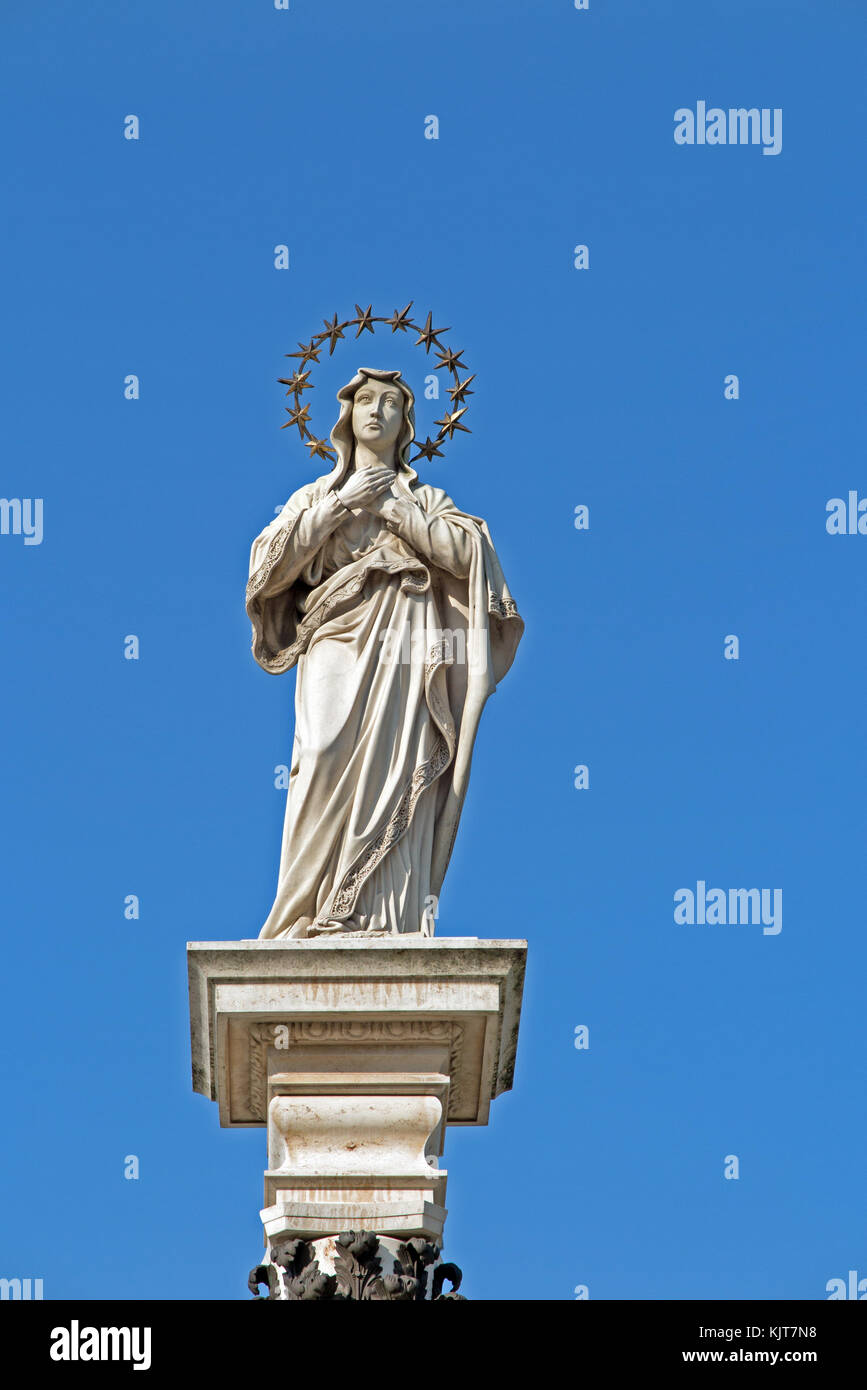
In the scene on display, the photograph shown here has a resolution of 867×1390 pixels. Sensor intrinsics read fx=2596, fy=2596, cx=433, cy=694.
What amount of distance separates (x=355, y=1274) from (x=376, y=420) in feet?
20.2

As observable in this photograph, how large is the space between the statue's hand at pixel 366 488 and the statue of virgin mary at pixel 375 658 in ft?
0.05

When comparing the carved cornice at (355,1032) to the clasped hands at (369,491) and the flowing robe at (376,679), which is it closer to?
the flowing robe at (376,679)

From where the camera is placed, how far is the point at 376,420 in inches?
723

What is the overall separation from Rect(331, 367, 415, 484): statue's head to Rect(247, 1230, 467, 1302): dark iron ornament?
5590mm

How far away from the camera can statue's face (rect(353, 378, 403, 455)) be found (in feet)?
60.3

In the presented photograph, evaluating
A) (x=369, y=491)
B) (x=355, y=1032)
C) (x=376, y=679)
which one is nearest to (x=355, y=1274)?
(x=355, y=1032)

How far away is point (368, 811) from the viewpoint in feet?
56.2

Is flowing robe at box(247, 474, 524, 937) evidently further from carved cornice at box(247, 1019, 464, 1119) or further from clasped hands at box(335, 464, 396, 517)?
carved cornice at box(247, 1019, 464, 1119)

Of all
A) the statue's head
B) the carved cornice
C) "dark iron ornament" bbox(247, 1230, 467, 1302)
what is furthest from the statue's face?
"dark iron ornament" bbox(247, 1230, 467, 1302)

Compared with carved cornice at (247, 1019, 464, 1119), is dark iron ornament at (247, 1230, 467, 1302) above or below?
below

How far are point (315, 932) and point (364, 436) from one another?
378 centimetres

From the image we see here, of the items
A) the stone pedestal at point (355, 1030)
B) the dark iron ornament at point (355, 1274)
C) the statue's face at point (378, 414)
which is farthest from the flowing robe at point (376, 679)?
the dark iron ornament at point (355, 1274)
